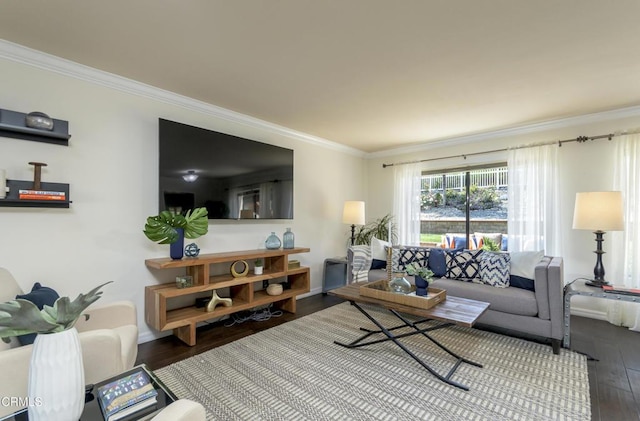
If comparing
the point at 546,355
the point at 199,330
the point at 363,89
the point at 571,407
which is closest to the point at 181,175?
the point at 199,330

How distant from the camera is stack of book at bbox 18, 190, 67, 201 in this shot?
2.00m

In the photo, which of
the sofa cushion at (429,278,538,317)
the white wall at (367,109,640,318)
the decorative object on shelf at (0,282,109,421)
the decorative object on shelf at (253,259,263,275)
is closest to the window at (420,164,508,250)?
the white wall at (367,109,640,318)

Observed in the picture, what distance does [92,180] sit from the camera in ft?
7.86

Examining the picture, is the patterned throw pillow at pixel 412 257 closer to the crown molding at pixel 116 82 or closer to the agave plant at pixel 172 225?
the crown molding at pixel 116 82

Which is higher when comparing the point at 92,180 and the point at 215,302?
the point at 92,180

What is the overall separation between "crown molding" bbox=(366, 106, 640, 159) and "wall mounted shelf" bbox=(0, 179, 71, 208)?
4474 millimetres

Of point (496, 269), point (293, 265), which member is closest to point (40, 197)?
point (293, 265)

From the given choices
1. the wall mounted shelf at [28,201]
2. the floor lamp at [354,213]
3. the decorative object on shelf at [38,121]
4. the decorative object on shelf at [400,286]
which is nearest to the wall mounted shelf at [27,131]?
the decorative object on shelf at [38,121]

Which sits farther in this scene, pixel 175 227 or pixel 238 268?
pixel 238 268

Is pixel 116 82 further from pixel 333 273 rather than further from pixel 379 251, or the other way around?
pixel 333 273

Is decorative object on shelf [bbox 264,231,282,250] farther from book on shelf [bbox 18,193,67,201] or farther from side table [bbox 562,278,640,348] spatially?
side table [bbox 562,278,640,348]

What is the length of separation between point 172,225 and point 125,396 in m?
1.61

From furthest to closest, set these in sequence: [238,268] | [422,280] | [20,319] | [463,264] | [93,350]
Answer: [463,264] → [238,268] → [422,280] → [93,350] → [20,319]

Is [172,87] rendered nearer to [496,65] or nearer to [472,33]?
[472,33]
